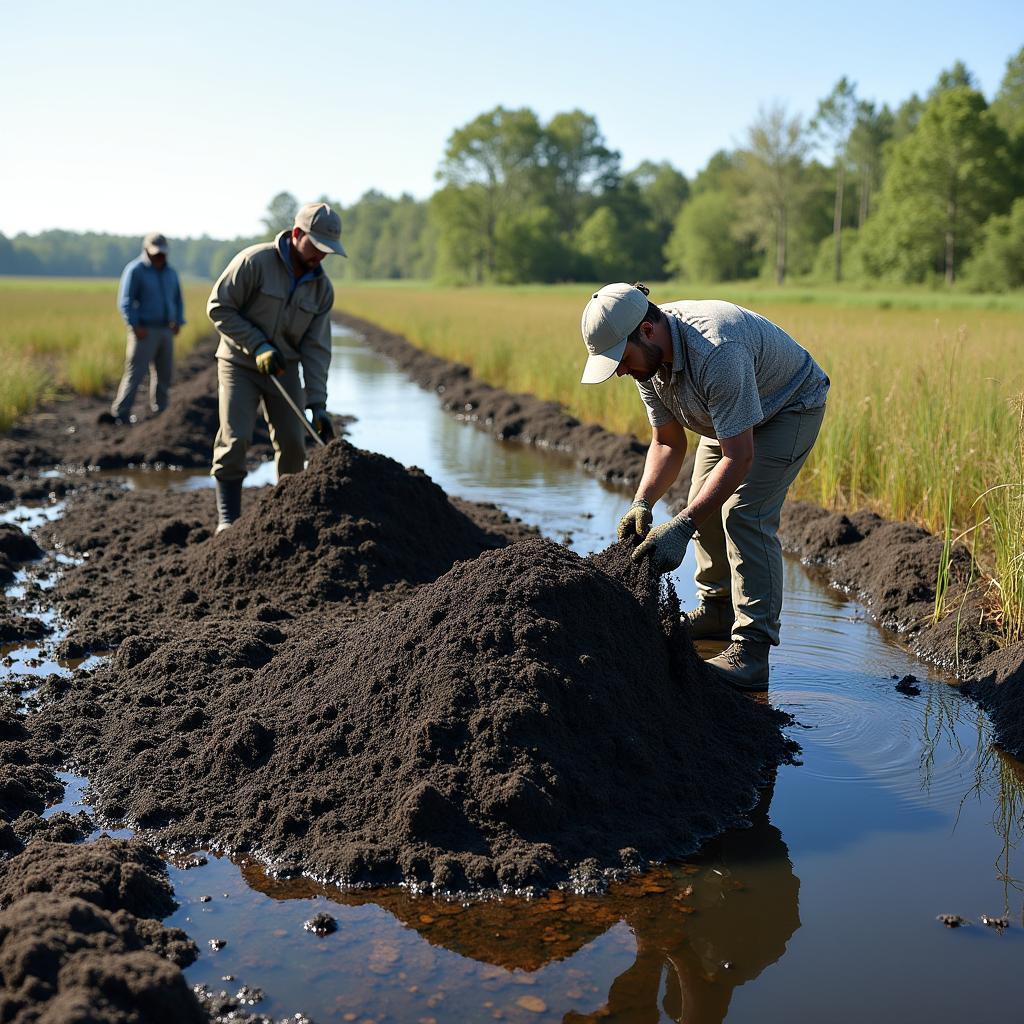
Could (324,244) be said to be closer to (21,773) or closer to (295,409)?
(295,409)

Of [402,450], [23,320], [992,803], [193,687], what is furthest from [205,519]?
[23,320]

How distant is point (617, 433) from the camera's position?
1134cm

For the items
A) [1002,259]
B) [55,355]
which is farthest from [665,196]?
[55,355]

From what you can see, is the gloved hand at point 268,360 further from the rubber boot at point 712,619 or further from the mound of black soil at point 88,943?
the mound of black soil at point 88,943

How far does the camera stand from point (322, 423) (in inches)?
251

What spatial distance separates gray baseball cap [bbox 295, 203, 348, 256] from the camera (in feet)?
19.1

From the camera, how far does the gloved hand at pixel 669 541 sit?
385 centimetres

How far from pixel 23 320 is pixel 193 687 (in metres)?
19.0

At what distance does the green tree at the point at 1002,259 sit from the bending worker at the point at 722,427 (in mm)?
38306

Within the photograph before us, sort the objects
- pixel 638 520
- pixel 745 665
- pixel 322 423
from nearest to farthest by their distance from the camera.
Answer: pixel 638 520 < pixel 745 665 < pixel 322 423

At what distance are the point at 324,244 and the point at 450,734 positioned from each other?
328cm

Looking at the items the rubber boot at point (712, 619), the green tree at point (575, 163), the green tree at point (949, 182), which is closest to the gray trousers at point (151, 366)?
the rubber boot at point (712, 619)

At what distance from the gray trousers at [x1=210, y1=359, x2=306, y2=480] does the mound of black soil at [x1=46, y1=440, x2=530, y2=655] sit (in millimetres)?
472

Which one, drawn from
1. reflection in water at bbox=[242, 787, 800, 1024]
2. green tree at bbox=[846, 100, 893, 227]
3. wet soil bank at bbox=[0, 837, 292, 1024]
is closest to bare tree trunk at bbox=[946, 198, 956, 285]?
green tree at bbox=[846, 100, 893, 227]
